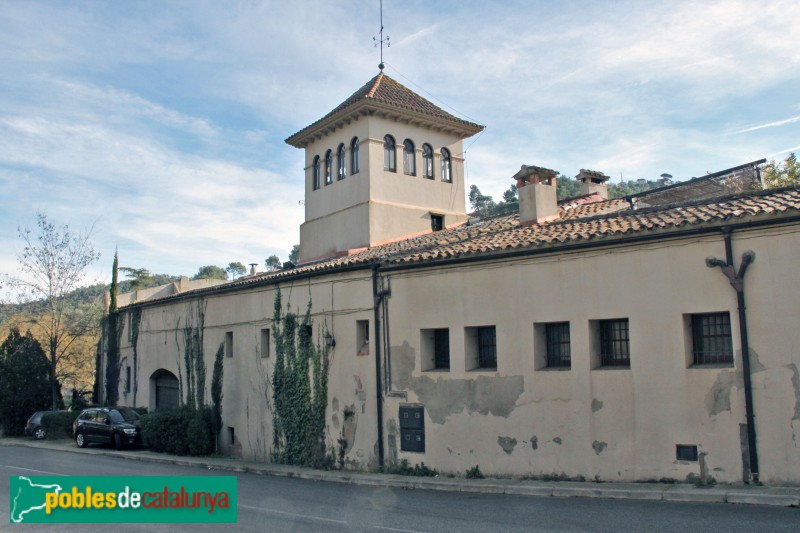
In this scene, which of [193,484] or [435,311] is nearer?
[193,484]

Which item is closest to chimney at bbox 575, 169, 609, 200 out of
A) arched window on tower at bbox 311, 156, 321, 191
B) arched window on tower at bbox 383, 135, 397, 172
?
arched window on tower at bbox 383, 135, 397, 172

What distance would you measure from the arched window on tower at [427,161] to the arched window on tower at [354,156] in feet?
9.44

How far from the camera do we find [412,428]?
1562cm

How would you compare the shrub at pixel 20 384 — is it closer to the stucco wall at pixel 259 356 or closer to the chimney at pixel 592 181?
the stucco wall at pixel 259 356

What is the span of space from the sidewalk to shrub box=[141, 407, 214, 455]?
74.7 inches

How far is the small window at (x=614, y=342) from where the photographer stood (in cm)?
1299

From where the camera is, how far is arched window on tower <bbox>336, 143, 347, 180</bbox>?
27047 mm

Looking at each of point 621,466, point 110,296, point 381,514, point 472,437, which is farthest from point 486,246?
point 110,296

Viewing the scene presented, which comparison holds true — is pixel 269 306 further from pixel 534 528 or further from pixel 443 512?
pixel 534 528

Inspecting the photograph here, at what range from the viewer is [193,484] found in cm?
1364

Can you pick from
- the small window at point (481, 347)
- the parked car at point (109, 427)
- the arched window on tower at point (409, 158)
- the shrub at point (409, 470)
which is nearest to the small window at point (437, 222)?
the arched window on tower at point (409, 158)

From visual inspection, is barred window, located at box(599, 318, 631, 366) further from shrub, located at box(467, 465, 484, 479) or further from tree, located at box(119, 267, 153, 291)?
tree, located at box(119, 267, 153, 291)

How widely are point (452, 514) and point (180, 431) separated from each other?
13.7 meters

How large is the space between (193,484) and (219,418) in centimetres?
879
